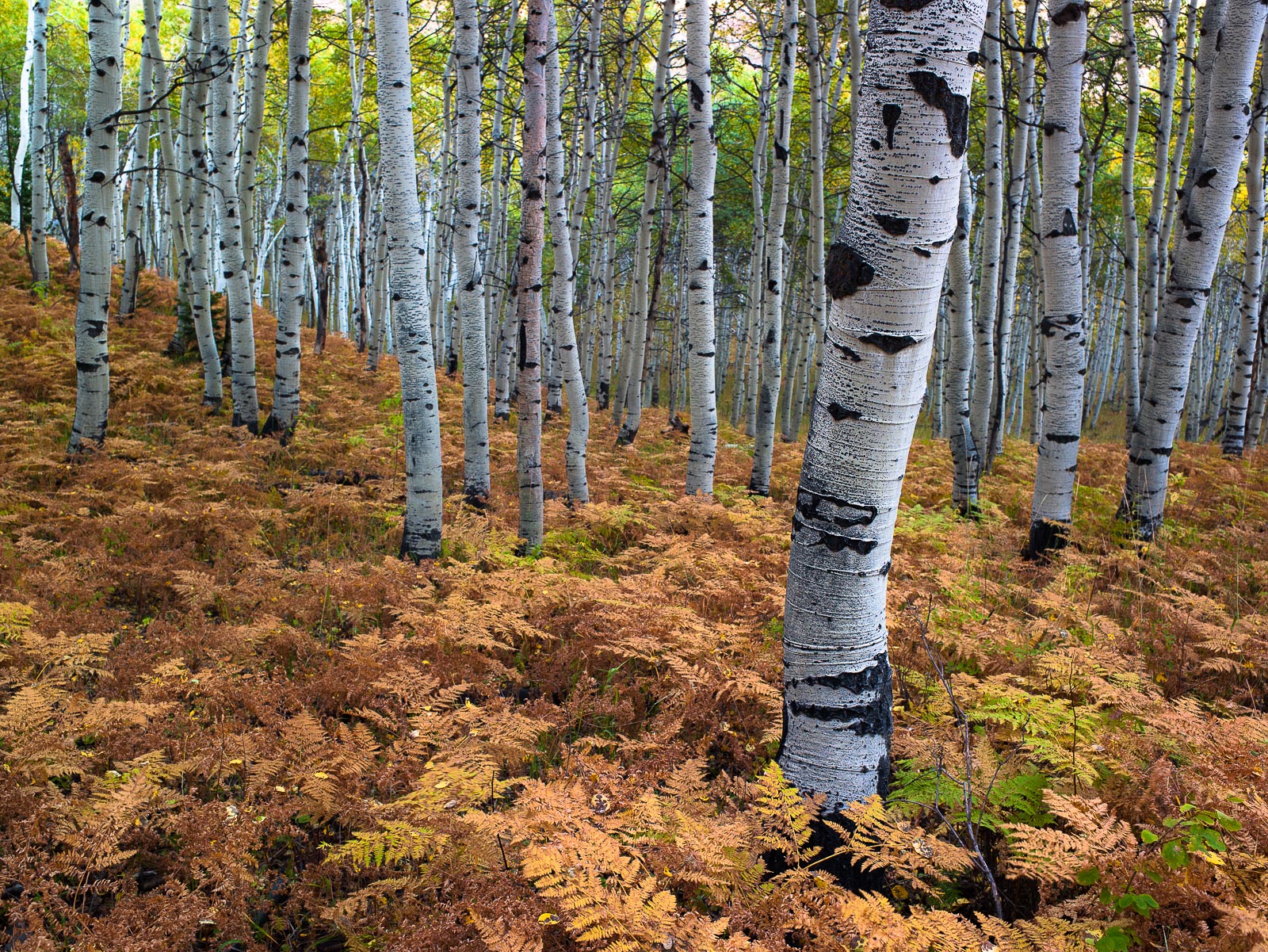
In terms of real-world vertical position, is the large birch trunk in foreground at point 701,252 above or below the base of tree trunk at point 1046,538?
above

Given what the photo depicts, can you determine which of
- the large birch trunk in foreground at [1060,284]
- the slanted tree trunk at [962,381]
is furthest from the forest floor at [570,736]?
the slanted tree trunk at [962,381]

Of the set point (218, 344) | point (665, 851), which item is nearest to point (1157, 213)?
point (665, 851)

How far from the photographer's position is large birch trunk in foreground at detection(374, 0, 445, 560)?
5430 millimetres

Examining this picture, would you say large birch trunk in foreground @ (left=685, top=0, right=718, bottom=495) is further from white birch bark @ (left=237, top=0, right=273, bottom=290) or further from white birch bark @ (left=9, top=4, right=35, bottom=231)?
white birch bark @ (left=9, top=4, right=35, bottom=231)

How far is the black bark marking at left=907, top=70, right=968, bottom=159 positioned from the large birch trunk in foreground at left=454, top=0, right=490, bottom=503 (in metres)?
5.06

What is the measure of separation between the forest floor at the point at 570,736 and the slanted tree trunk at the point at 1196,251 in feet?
1.98

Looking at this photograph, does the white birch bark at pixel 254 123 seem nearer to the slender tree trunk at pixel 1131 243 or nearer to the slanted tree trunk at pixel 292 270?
the slanted tree trunk at pixel 292 270

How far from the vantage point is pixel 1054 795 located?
2410 mm

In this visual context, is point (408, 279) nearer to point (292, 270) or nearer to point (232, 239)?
point (232, 239)

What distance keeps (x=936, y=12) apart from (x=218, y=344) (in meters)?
12.9

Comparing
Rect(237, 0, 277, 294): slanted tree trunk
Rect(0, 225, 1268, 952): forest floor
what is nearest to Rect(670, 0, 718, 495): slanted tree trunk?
Rect(0, 225, 1268, 952): forest floor

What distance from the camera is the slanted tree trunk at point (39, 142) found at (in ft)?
39.4

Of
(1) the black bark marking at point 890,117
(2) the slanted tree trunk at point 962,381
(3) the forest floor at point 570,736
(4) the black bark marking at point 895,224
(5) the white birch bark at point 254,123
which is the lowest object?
(3) the forest floor at point 570,736

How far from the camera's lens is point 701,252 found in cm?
723
